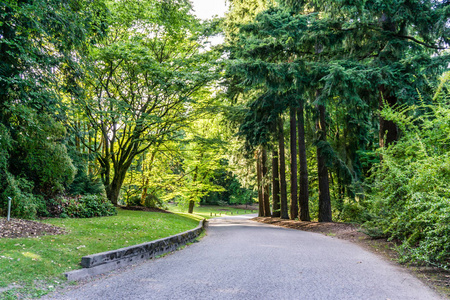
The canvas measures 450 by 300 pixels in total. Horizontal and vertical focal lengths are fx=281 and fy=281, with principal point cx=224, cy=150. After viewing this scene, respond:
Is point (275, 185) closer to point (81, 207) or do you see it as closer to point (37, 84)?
point (81, 207)

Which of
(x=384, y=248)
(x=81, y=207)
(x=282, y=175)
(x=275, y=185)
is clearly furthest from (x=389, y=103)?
(x=81, y=207)

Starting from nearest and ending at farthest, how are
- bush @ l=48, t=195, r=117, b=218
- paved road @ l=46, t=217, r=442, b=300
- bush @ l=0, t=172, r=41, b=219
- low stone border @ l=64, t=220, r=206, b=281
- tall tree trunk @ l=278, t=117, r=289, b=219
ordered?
paved road @ l=46, t=217, r=442, b=300 → low stone border @ l=64, t=220, r=206, b=281 → bush @ l=0, t=172, r=41, b=219 → bush @ l=48, t=195, r=117, b=218 → tall tree trunk @ l=278, t=117, r=289, b=219

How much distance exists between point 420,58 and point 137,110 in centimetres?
1311

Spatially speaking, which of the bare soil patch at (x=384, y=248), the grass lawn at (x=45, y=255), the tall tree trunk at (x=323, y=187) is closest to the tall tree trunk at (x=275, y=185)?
the tall tree trunk at (x=323, y=187)

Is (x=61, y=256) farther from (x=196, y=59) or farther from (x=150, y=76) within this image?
(x=196, y=59)

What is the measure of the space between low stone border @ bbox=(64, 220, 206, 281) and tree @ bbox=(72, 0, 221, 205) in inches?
281

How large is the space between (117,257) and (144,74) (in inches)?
425

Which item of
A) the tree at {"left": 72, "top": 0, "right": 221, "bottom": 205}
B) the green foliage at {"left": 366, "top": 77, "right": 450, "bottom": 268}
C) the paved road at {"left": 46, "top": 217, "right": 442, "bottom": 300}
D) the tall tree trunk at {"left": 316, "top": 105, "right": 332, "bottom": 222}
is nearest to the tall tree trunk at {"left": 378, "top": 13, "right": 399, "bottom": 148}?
the green foliage at {"left": 366, "top": 77, "right": 450, "bottom": 268}

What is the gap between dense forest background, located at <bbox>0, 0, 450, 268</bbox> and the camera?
20.5 ft

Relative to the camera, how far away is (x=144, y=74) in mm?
14203

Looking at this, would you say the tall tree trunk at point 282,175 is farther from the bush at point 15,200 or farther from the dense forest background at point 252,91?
the bush at point 15,200

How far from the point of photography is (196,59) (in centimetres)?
1416

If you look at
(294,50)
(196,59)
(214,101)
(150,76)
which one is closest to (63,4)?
(150,76)

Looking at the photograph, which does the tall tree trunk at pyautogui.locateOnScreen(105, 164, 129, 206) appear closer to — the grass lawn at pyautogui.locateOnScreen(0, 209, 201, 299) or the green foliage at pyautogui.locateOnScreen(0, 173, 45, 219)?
the green foliage at pyautogui.locateOnScreen(0, 173, 45, 219)
